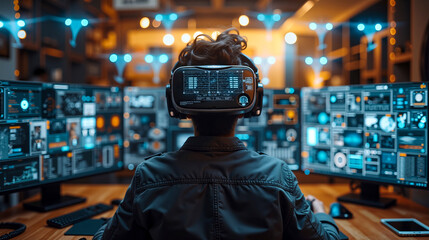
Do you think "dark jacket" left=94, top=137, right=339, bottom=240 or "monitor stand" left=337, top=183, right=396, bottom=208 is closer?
"dark jacket" left=94, top=137, right=339, bottom=240

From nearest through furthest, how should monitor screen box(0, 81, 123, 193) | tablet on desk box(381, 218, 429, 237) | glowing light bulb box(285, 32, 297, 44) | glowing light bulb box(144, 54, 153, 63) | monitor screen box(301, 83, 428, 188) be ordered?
1. tablet on desk box(381, 218, 429, 237)
2. monitor screen box(0, 81, 123, 193)
3. monitor screen box(301, 83, 428, 188)
4. glowing light bulb box(285, 32, 297, 44)
5. glowing light bulb box(144, 54, 153, 63)

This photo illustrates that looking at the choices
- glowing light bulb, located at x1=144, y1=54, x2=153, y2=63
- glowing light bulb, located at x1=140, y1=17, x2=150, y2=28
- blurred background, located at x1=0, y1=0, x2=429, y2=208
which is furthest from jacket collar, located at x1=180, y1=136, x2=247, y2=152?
glowing light bulb, located at x1=140, y1=17, x2=150, y2=28

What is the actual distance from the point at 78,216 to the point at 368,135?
1.46 metres


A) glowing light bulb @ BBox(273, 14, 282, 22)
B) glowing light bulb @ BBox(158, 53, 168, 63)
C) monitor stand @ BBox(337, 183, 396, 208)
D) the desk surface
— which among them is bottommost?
the desk surface

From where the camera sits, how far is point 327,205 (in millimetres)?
1769

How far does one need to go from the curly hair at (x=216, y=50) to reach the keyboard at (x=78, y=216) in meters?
0.90

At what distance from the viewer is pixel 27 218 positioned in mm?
1562

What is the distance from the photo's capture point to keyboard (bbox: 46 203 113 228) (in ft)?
4.78

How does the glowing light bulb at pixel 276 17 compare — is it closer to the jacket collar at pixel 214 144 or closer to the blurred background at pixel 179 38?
the blurred background at pixel 179 38

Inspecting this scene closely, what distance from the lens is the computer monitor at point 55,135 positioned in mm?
1503

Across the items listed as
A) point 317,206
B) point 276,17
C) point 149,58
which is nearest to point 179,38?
Result: point 149,58

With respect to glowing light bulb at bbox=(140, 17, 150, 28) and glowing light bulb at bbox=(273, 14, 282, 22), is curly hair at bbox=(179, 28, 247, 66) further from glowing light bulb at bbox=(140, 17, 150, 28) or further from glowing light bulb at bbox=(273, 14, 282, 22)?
glowing light bulb at bbox=(273, 14, 282, 22)

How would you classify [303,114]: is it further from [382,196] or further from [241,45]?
[241,45]

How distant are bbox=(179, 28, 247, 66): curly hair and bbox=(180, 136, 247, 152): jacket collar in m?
0.24
